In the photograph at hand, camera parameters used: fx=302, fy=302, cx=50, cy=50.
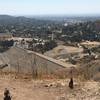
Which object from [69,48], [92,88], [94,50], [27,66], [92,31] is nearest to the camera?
[92,88]

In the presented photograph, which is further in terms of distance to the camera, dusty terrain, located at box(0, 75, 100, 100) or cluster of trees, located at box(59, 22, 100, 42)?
cluster of trees, located at box(59, 22, 100, 42)

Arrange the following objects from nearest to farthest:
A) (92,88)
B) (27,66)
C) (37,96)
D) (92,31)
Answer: (37,96) → (92,88) → (27,66) → (92,31)

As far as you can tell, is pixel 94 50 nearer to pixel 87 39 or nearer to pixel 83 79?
pixel 87 39

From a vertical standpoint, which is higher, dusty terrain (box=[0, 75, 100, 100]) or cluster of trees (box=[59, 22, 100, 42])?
dusty terrain (box=[0, 75, 100, 100])

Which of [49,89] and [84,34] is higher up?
[49,89]

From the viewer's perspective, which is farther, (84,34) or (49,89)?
(84,34)

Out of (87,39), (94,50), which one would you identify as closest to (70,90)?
(94,50)

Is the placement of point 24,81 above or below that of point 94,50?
above

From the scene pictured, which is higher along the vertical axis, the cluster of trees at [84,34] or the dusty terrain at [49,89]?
the dusty terrain at [49,89]
